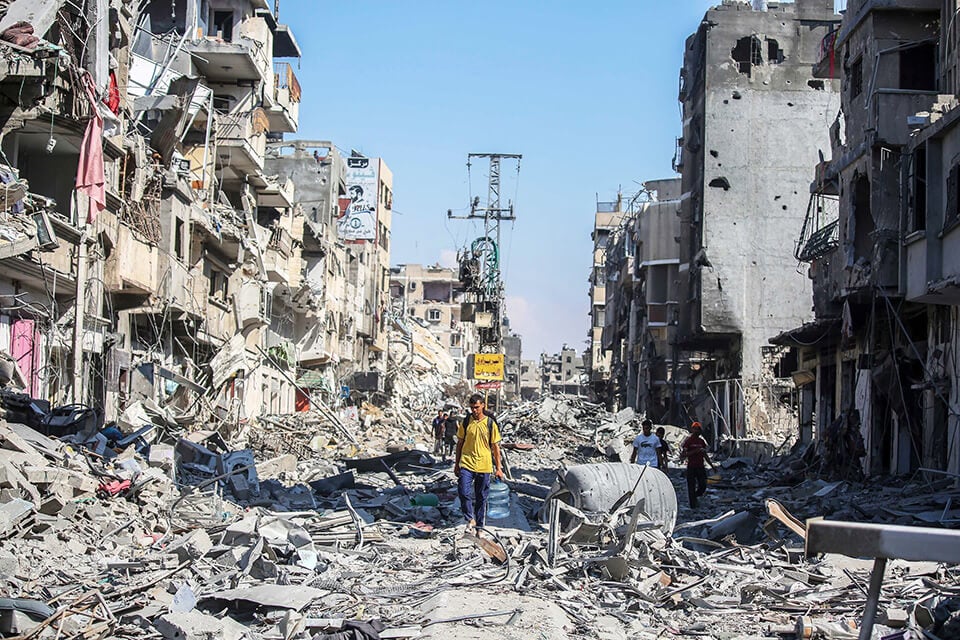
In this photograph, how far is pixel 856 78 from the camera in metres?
26.1

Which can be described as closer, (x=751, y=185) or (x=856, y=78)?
(x=856, y=78)

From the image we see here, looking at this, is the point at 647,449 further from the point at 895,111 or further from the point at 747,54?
the point at 747,54

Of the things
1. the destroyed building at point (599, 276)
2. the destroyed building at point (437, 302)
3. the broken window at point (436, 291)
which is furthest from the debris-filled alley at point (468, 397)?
the broken window at point (436, 291)

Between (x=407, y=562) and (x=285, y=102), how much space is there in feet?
110

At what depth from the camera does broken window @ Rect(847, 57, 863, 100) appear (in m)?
25.8

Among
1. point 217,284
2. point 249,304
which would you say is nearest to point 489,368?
point 249,304

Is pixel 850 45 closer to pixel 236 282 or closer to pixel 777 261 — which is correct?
pixel 777 261

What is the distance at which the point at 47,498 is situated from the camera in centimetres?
1212

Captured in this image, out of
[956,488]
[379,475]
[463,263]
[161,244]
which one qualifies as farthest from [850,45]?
[463,263]

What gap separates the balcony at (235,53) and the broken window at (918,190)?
22208 millimetres

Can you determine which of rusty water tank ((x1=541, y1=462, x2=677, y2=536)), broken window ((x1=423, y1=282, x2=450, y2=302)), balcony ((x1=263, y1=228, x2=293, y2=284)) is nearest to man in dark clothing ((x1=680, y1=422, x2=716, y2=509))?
rusty water tank ((x1=541, y1=462, x2=677, y2=536))

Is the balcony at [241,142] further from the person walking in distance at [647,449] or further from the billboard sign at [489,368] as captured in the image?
the person walking in distance at [647,449]

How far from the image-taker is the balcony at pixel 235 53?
35.6m

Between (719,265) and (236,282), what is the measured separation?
17873 millimetres
